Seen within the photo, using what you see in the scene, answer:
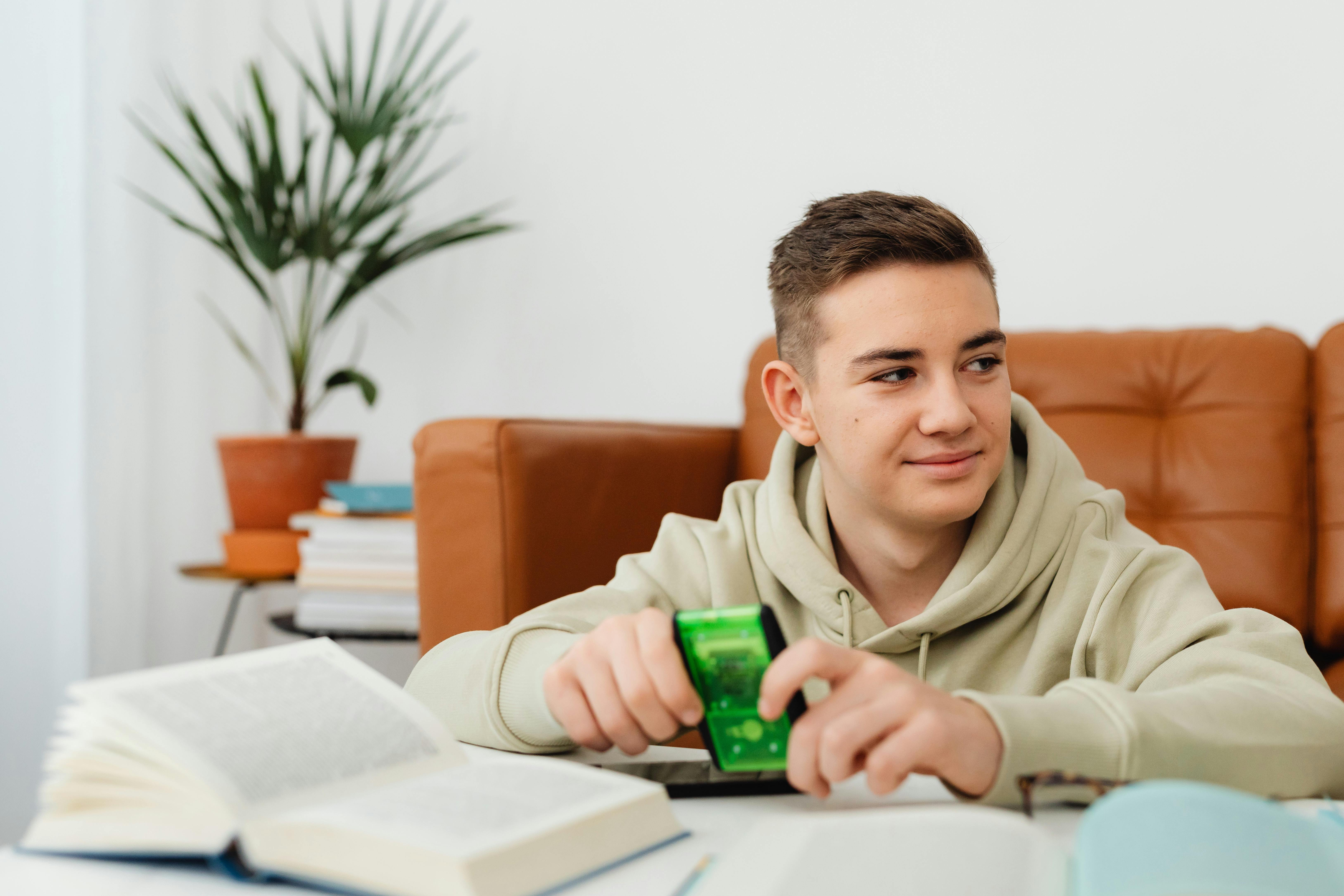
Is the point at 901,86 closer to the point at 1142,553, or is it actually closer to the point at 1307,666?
the point at 1142,553

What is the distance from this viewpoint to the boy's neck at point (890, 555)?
1053mm

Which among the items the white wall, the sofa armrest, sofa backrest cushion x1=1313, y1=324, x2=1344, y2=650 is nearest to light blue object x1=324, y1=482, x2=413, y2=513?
the sofa armrest

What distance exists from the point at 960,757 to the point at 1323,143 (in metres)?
1.62

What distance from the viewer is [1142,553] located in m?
0.91

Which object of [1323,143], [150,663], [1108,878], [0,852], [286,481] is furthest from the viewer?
[150,663]

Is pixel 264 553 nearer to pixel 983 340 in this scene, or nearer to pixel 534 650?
pixel 534 650

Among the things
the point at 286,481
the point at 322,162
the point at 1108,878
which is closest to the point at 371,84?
the point at 322,162

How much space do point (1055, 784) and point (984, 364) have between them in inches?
19.7

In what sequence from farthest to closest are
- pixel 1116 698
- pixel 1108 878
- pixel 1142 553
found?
pixel 1142 553, pixel 1116 698, pixel 1108 878

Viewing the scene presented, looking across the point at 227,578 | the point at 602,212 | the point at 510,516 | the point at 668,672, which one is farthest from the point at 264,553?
the point at 668,672

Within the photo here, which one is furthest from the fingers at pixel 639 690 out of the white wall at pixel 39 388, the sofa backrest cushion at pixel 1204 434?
the white wall at pixel 39 388

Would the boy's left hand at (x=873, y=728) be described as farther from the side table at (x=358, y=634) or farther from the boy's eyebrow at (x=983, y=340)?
the side table at (x=358, y=634)

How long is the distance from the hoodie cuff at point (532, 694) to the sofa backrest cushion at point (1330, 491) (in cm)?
109

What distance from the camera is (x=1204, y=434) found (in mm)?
1474
